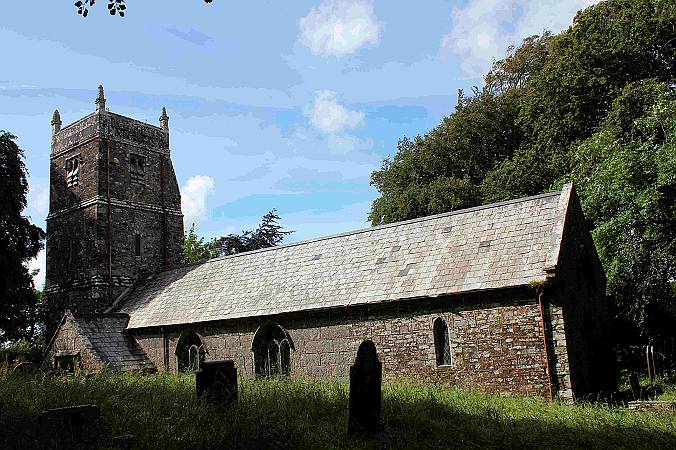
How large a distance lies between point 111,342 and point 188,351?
3469mm

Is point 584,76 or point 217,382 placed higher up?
point 584,76

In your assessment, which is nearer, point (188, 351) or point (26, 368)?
point (26, 368)

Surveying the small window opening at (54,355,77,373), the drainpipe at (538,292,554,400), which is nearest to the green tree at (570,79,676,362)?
the drainpipe at (538,292,554,400)

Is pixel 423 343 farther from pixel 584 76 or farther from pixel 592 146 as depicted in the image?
pixel 584 76

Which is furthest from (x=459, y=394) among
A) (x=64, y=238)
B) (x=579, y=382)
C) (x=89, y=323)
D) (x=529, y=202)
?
(x=64, y=238)

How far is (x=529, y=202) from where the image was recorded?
19.0 metres

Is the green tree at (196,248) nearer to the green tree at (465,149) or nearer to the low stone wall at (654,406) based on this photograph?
the green tree at (465,149)

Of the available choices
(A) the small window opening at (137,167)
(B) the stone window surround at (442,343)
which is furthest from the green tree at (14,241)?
(B) the stone window surround at (442,343)

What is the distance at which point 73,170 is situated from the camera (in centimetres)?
3120

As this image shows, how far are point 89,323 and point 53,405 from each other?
45.5 feet

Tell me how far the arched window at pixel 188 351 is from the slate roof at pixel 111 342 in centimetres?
154

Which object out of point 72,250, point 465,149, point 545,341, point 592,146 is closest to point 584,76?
point 592,146

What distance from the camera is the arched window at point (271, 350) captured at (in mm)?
20427

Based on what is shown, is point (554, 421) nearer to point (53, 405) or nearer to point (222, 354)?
point (53, 405)
